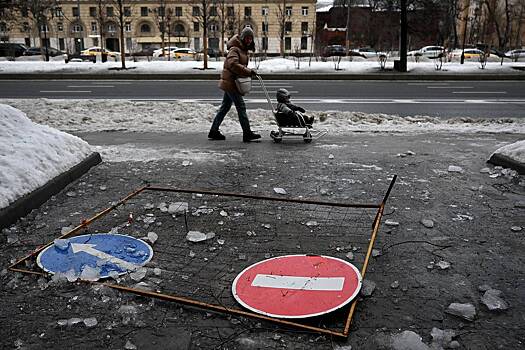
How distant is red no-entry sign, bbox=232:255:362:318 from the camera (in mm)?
3064

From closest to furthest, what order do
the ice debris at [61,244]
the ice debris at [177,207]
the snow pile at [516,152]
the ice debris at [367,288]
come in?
the ice debris at [367,288] < the ice debris at [61,244] < the ice debris at [177,207] < the snow pile at [516,152]

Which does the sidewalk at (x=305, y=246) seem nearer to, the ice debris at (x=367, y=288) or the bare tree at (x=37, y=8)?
the ice debris at (x=367, y=288)

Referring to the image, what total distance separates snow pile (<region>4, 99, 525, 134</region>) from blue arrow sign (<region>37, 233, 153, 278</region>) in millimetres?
Answer: 5733

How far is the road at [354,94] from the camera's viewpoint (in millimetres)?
14031

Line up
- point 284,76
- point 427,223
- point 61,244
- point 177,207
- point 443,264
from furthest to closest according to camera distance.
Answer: point 284,76
point 177,207
point 427,223
point 61,244
point 443,264

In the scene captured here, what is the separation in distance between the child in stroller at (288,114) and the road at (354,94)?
548 cm

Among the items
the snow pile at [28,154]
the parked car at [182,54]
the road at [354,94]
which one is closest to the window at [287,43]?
the parked car at [182,54]

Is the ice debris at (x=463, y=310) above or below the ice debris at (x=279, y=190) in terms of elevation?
below

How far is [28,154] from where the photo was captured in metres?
5.40

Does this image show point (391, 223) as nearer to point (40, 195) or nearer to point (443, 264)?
point (443, 264)

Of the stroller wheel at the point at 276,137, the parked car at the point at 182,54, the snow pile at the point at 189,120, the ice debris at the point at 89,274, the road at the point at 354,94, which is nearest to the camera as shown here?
the ice debris at the point at 89,274

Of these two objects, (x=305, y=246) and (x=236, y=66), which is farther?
(x=236, y=66)

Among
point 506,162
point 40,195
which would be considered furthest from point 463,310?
point 506,162

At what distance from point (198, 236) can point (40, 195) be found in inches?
72.6
